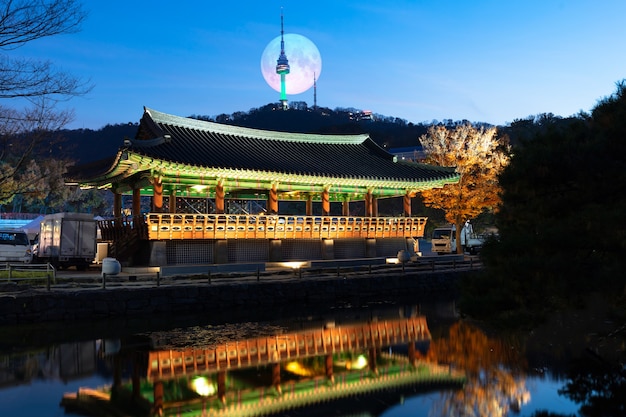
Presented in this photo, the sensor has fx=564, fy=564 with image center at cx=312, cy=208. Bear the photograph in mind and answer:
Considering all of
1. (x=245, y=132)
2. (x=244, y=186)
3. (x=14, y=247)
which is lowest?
(x=14, y=247)

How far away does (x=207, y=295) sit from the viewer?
79.5 ft

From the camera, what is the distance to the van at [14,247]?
115ft

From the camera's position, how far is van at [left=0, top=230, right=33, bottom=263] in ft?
115

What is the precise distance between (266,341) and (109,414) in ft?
23.9

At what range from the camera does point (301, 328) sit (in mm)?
20016

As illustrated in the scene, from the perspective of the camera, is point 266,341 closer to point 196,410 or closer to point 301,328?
point 301,328

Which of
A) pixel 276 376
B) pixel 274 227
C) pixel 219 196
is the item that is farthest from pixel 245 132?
pixel 276 376

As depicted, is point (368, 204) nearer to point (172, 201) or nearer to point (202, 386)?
point (172, 201)

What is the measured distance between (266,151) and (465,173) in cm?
1779

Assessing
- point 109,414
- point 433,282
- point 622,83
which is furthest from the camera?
point 433,282

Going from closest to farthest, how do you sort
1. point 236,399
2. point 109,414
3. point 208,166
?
point 109,414 < point 236,399 < point 208,166

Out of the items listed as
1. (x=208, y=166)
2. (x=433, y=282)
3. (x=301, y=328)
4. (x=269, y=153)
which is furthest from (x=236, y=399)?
(x=269, y=153)

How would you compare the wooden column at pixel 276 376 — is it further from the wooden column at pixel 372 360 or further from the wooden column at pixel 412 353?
the wooden column at pixel 412 353

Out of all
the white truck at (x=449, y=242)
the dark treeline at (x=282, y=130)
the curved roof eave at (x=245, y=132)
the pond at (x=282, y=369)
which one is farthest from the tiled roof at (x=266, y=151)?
the dark treeline at (x=282, y=130)
